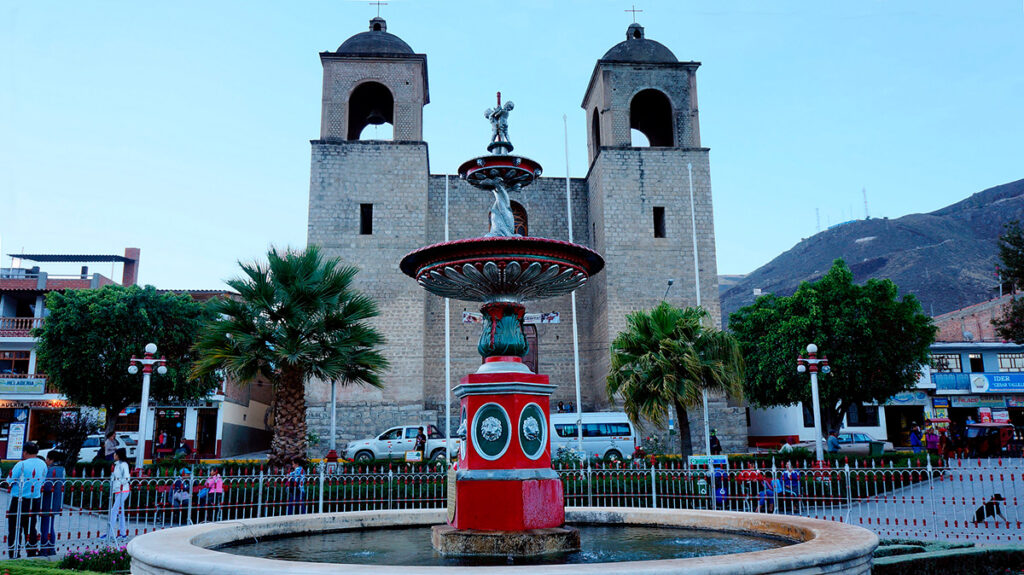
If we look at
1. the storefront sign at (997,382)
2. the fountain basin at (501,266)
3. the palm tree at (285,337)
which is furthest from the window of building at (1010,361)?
the fountain basin at (501,266)

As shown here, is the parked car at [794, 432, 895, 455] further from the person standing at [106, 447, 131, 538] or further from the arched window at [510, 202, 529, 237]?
the person standing at [106, 447, 131, 538]

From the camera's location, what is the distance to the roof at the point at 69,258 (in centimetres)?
3919

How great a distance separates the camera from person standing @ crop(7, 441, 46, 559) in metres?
9.23

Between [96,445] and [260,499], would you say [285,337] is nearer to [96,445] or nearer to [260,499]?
[260,499]

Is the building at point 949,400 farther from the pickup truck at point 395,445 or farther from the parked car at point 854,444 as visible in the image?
the pickup truck at point 395,445

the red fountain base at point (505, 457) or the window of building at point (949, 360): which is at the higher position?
the window of building at point (949, 360)

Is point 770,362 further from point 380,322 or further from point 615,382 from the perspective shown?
point 380,322

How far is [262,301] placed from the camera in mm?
14344

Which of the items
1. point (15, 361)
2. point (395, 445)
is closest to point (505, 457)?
point (395, 445)

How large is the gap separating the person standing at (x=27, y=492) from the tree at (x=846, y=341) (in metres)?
21.3

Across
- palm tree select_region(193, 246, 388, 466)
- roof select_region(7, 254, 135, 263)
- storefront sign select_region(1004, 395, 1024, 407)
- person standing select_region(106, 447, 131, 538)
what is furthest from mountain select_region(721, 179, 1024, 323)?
person standing select_region(106, 447, 131, 538)

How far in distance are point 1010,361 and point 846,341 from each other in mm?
16500

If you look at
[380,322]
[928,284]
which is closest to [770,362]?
[380,322]

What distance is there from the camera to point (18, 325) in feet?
97.0
